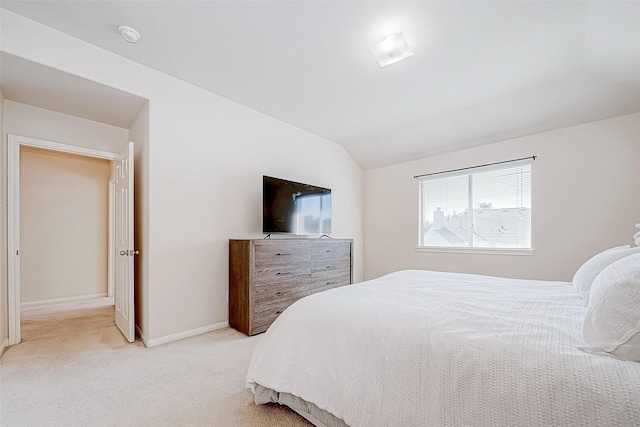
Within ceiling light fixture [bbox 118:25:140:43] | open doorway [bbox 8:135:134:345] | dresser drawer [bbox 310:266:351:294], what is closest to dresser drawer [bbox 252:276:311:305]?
dresser drawer [bbox 310:266:351:294]

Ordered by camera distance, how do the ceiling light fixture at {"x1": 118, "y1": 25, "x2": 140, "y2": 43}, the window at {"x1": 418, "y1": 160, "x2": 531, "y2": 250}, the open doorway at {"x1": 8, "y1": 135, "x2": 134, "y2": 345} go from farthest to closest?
the open doorway at {"x1": 8, "y1": 135, "x2": 134, "y2": 345}
the window at {"x1": 418, "y1": 160, "x2": 531, "y2": 250}
the ceiling light fixture at {"x1": 118, "y1": 25, "x2": 140, "y2": 43}

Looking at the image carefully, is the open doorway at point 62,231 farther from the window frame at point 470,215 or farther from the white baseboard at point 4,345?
the window frame at point 470,215

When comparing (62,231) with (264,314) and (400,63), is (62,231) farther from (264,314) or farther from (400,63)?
(400,63)

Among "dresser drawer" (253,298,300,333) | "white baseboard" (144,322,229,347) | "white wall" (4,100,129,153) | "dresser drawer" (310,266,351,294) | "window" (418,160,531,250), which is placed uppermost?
"white wall" (4,100,129,153)

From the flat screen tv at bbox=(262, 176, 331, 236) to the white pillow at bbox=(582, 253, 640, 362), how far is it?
272 cm

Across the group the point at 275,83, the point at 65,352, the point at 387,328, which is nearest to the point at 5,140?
the point at 65,352

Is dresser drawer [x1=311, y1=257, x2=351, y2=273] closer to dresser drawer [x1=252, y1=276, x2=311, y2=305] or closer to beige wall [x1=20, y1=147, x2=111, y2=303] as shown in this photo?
dresser drawer [x1=252, y1=276, x2=311, y2=305]

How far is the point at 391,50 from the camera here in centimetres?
221

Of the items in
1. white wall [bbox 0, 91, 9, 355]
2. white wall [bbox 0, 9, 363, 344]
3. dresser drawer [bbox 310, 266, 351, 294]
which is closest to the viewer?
white wall [bbox 0, 9, 363, 344]

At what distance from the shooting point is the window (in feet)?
11.3

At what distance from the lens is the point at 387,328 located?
1.15 metres

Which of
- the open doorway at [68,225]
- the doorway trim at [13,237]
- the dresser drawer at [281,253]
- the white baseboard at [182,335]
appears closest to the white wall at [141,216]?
the white baseboard at [182,335]

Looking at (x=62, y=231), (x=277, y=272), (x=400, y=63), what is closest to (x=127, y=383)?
(x=277, y=272)

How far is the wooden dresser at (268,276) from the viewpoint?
106 inches
